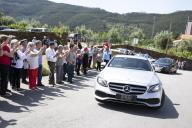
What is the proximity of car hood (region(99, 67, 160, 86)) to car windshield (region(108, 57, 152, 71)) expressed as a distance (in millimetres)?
597

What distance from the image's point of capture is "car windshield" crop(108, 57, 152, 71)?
13.1 meters

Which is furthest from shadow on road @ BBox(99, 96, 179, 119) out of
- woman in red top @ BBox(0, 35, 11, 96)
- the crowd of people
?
the crowd of people

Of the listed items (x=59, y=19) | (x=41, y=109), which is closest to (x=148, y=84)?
(x=41, y=109)

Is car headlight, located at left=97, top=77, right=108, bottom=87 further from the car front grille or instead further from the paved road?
the paved road

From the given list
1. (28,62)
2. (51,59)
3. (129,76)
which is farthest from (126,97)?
(51,59)

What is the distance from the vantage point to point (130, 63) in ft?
43.6

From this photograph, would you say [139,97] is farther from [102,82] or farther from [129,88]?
[102,82]

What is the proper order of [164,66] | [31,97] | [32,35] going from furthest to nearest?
1. [32,35]
2. [164,66]
3. [31,97]

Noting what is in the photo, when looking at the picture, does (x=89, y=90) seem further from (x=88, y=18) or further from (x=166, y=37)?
(x=88, y=18)

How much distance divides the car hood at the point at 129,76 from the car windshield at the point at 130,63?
0.60m

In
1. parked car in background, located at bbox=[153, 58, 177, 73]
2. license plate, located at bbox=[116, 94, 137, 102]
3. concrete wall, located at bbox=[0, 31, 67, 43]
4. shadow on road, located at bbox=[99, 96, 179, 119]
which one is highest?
license plate, located at bbox=[116, 94, 137, 102]

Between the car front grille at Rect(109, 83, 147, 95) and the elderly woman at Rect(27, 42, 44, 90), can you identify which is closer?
the car front grille at Rect(109, 83, 147, 95)

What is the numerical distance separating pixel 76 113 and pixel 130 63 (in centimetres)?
377

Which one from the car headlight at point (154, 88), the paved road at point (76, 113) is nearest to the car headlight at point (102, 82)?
the paved road at point (76, 113)
